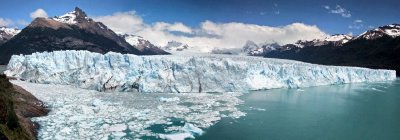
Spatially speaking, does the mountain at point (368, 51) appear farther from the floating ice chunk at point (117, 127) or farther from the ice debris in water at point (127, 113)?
the floating ice chunk at point (117, 127)

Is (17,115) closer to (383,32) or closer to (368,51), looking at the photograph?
(368,51)

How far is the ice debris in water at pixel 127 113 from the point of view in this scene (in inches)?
603

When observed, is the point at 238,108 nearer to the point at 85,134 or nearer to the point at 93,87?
the point at 85,134

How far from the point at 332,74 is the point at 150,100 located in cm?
2539

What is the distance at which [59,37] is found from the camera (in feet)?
413

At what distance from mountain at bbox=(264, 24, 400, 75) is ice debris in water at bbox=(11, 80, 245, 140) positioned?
72046 mm

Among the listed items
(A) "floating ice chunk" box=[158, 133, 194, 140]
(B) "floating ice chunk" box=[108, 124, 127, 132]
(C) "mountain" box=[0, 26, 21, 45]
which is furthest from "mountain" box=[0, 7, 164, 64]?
(A) "floating ice chunk" box=[158, 133, 194, 140]

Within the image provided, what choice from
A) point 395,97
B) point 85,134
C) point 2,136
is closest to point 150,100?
point 85,134

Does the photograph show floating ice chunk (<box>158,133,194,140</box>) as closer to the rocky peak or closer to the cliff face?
the cliff face

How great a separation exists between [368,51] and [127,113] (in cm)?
11117

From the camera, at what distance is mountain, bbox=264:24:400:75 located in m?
96.9

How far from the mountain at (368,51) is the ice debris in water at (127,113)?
72.0 m

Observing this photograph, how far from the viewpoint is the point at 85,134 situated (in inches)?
584

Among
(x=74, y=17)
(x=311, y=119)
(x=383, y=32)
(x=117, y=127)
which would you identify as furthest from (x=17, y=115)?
(x=74, y=17)
